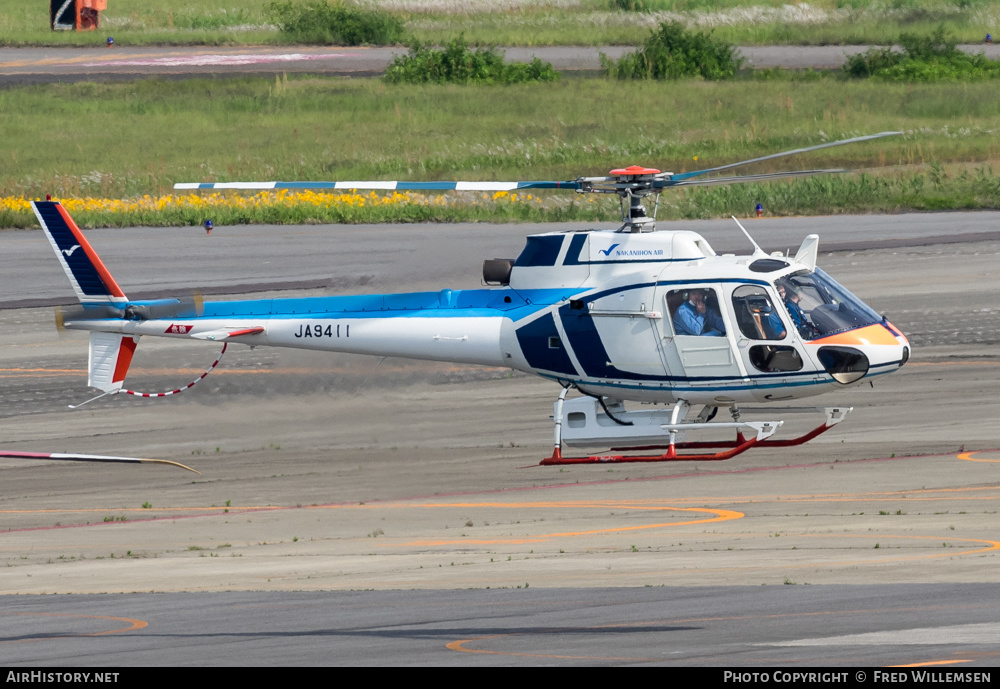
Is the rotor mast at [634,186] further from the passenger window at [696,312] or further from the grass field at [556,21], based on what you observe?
the grass field at [556,21]

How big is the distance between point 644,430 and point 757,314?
2.39 meters

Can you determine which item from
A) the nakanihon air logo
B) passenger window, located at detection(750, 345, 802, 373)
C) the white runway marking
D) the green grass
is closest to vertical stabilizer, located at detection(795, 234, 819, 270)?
passenger window, located at detection(750, 345, 802, 373)

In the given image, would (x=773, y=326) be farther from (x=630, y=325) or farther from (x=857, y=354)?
(x=630, y=325)

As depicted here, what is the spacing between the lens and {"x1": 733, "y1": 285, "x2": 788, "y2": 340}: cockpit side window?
76.0 ft

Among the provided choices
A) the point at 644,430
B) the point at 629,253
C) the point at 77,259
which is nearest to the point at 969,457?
the point at 644,430

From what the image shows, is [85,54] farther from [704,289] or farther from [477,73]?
[704,289]

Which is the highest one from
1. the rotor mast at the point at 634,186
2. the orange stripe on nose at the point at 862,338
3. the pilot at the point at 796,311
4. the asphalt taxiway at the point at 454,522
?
the rotor mast at the point at 634,186

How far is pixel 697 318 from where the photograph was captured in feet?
77.5

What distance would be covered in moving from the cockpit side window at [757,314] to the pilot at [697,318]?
0.31 metres

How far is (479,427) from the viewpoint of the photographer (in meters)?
31.6

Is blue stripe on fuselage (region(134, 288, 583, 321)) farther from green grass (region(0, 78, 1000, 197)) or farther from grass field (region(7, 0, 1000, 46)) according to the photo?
grass field (region(7, 0, 1000, 46))

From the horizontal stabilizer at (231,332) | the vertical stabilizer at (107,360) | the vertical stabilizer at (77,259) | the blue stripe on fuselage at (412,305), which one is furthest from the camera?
the vertical stabilizer at (107,360)

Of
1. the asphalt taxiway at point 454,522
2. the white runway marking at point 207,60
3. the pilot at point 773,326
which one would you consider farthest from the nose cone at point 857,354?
the white runway marking at point 207,60

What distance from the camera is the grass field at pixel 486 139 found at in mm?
50938
